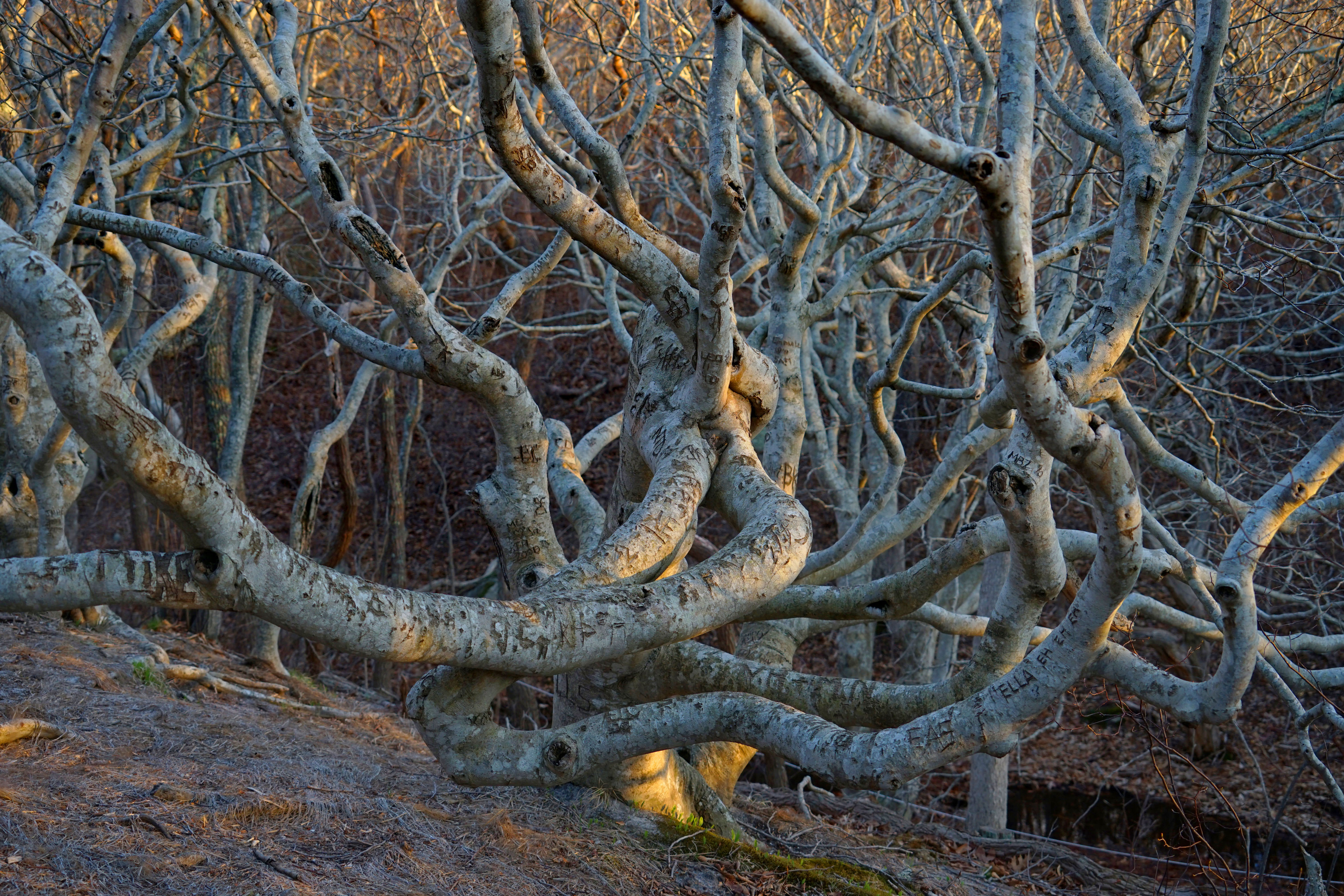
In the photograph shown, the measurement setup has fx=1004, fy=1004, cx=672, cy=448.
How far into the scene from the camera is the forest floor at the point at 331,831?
304 centimetres

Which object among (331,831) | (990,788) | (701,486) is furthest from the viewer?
(990,788)

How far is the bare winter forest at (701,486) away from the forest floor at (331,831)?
0.02m

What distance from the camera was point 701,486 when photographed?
305cm

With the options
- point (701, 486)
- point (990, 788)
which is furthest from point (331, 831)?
point (990, 788)

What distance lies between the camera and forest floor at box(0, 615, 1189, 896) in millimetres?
3043

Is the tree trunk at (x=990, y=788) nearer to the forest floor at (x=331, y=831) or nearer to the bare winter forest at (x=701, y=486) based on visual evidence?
the bare winter forest at (x=701, y=486)

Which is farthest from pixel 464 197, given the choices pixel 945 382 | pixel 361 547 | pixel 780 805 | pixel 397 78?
pixel 780 805

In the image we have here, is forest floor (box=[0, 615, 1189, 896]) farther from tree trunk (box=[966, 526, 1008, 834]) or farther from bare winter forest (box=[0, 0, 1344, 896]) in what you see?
tree trunk (box=[966, 526, 1008, 834])

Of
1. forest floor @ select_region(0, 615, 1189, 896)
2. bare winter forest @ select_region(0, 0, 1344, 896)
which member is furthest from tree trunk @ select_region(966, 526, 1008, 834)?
forest floor @ select_region(0, 615, 1189, 896)

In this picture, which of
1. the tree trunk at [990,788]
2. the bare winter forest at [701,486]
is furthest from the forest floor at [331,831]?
the tree trunk at [990,788]

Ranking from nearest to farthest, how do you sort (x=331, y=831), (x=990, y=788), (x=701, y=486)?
(x=701, y=486)
(x=331, y=831)
(x=990, y=788)

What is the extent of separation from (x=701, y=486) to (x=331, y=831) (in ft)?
6.04

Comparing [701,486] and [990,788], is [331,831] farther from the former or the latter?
[990,788]

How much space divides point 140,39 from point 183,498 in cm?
399
